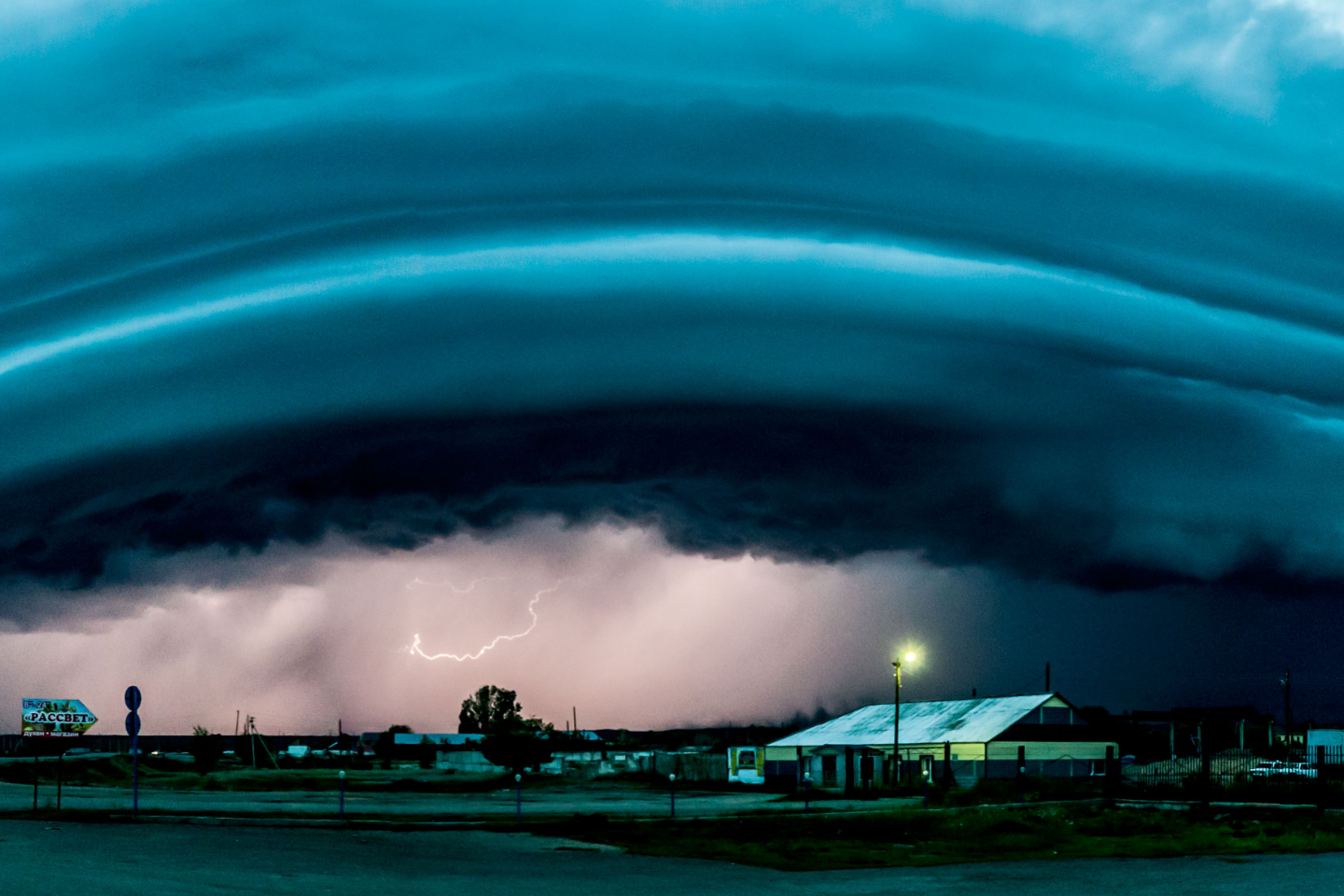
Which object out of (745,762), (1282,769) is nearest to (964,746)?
(1282,769)

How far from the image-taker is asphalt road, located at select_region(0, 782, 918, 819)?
39.8 meters

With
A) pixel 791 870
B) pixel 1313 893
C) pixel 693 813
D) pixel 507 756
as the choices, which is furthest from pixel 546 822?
pixel 507 756

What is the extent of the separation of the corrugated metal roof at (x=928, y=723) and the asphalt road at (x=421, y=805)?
53.9 feet

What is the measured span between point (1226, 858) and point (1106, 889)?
22.1 ft

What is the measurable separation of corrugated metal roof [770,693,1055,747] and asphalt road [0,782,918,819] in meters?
16.4

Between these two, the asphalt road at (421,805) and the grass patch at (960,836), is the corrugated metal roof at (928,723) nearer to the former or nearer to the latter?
the asphalt road at (421,805)

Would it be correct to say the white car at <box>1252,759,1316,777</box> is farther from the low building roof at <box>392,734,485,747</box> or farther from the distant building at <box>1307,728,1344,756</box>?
the low building roof at <box>392,734,485,747</box>

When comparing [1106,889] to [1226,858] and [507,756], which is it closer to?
[1226,858]

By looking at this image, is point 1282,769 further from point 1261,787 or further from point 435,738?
point 435,738

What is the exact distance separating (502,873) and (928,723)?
59.4 m

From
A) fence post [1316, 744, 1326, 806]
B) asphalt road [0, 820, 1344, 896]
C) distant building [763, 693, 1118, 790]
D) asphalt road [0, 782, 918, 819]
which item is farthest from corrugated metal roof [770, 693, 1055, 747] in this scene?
asphalt road [0, 820, 1344, 896]

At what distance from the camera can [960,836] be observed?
29.2 metres

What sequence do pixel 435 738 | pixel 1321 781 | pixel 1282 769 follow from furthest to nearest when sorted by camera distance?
1. pixel 435 738
2. pixel 1282 769
3. pixel 1321 781

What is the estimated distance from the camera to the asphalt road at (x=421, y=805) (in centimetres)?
3978
